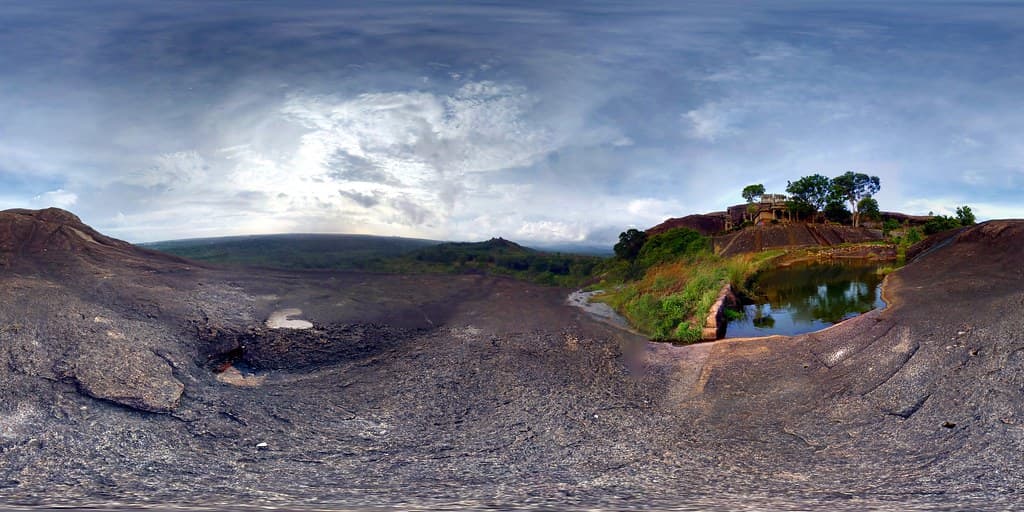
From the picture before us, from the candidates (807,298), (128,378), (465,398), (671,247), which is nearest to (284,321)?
(128,378)

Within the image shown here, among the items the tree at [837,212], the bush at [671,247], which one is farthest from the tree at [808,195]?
the bush at [671,247]

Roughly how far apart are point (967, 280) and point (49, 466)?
12.1m

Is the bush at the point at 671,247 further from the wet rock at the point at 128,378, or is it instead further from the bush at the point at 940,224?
the bush at the point at 940,224

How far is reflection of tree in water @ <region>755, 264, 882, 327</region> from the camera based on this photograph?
37.6 ft

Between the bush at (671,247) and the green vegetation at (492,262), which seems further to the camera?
the bush at (671,247)

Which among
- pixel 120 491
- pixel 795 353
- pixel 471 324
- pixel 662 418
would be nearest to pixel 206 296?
pixel 471 324

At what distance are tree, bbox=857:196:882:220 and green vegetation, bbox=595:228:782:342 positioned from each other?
13.3 meters

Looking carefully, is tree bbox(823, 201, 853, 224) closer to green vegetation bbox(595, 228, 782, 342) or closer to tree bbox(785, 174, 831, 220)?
tree bbox(785, 174, 831, 220)

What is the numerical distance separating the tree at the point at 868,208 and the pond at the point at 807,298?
929 cm

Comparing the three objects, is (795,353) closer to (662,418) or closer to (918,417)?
(918,417)

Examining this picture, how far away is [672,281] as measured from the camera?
37.1 ft

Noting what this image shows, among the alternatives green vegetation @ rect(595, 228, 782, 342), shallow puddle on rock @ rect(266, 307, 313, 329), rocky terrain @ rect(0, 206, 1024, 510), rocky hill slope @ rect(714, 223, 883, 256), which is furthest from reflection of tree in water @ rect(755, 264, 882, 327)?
shallow puddle on rock @ rect(266, 307, 313, 329)

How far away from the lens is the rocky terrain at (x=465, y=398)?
3.56 m

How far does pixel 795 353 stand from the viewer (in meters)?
6.86
